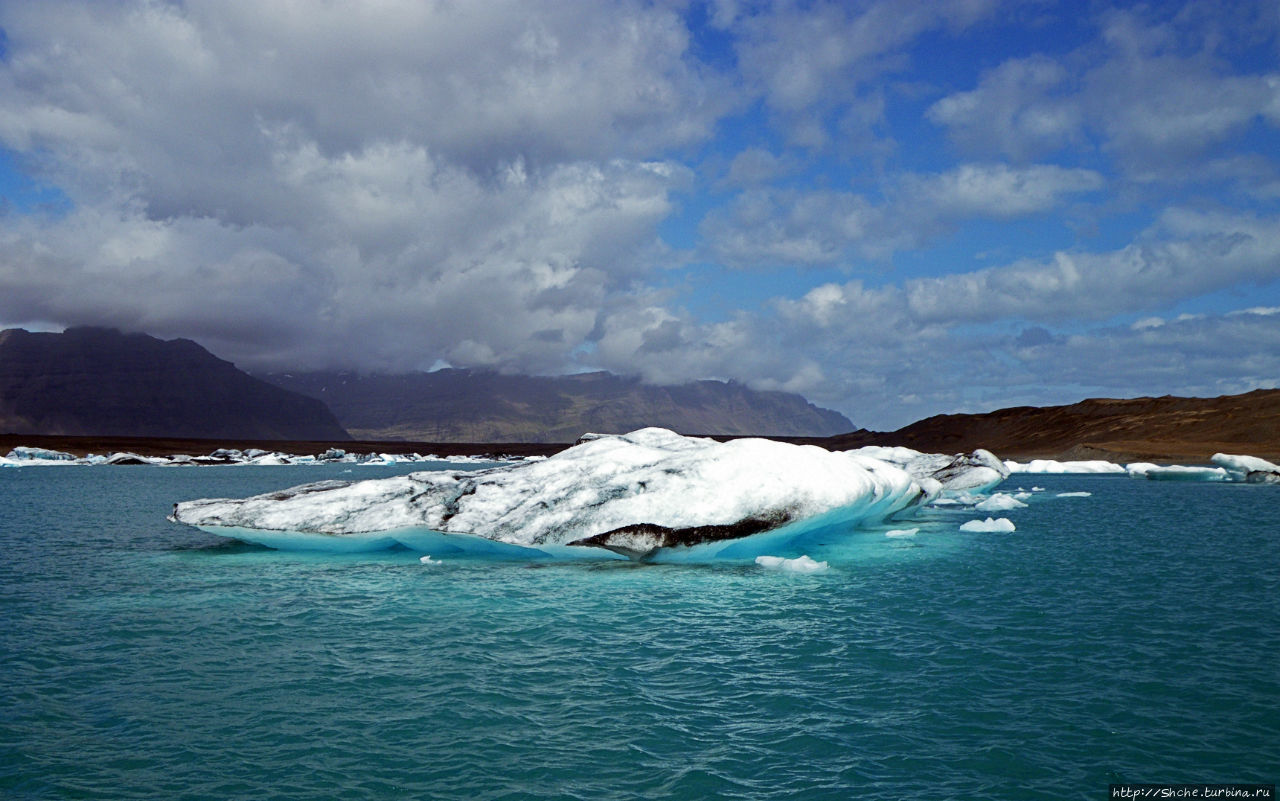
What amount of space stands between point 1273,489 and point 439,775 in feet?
189

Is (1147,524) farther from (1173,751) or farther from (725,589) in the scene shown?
(1173,751)

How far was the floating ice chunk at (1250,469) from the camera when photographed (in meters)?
51.5

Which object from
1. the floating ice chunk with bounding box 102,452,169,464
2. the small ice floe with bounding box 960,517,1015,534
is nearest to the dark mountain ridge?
the small ice floe with bounding box 960,517,1015,534

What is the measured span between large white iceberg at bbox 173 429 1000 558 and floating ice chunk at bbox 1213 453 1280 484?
49446 mm

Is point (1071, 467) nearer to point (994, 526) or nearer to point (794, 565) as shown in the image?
point (994, 526)

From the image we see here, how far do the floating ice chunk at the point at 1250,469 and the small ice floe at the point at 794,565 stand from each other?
2071 inches

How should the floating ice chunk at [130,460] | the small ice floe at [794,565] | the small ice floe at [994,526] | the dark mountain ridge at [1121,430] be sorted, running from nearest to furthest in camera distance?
the small ice floe at [794,565], the small ice floe at [994,526], the dark mountain ridge at [1121,430], the floating ice chunk at [130,460]

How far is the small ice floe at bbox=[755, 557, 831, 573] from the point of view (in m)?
16.7

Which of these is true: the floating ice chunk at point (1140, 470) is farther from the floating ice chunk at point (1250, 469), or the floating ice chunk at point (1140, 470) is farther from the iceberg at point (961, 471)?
the iceberg at point (961, 471)

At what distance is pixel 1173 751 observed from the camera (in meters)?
7.02

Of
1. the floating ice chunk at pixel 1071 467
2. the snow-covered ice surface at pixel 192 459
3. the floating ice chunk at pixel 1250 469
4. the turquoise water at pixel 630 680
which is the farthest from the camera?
the snow-covered ice surface at pixel 192 459

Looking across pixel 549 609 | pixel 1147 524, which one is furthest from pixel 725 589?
pixel 1147 524

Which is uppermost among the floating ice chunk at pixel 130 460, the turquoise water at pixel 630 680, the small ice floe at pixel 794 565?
the floating ice chunk at pixel 130 460

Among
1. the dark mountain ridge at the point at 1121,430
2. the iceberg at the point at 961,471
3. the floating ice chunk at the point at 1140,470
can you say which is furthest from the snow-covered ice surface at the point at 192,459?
the floating ice chunk at the point at 1140,470
